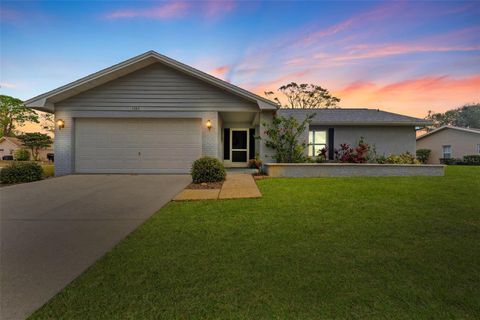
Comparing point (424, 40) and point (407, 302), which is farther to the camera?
point (424, 40)

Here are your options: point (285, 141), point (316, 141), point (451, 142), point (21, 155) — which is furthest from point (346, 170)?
point (21, 155)

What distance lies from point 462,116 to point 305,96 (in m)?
39.2

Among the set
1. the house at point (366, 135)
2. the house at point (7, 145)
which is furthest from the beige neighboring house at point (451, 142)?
the house at point (7, 145)

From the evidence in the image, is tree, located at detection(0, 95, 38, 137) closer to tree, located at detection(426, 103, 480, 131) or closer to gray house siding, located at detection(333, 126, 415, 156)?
gray house siding, located at detection(333, 126, 415, 156)

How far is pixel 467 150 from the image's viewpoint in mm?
19469

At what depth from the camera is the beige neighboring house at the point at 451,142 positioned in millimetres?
19208

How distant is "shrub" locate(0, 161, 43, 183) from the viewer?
313 inches

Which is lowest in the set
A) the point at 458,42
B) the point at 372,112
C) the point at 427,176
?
the point at 427,176

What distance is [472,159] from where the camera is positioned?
18.1 metres

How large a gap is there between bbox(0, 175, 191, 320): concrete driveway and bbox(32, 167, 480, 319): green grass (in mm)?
290

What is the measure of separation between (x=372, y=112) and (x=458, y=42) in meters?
6.47

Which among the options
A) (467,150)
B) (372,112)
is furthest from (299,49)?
(467,150)

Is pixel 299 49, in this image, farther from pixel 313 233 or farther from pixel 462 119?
pixel 462 119

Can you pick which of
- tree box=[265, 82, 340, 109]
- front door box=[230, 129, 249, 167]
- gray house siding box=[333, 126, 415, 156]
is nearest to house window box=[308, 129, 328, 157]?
gray house siding box=[333, 126, 415, 156]
